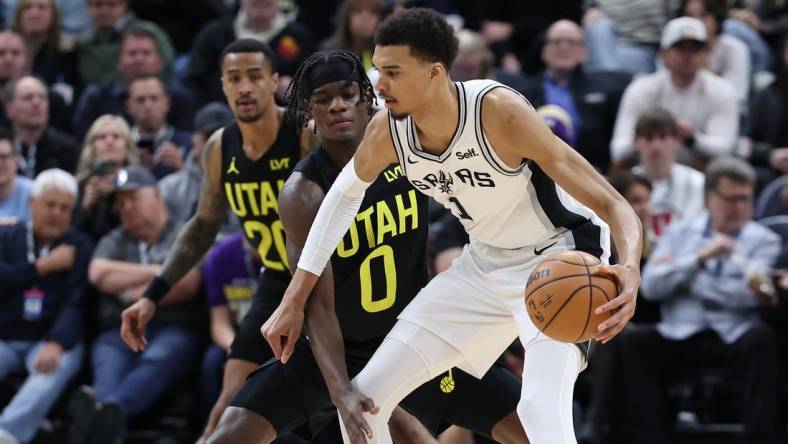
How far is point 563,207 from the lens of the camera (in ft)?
15.3

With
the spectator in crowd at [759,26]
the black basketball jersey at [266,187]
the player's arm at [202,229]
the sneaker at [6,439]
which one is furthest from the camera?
the spectator in crowd at [759,26]

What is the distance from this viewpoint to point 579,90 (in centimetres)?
941

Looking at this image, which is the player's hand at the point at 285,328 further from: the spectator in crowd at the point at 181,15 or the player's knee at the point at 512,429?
the spectator in crowd at the point at 181,15

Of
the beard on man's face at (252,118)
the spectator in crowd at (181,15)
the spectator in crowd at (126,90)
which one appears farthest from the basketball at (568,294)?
the spectator in crowd at (181,15)

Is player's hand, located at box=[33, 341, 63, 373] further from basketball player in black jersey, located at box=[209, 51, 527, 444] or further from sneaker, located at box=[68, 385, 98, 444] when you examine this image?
basketball player in black jersey, located at box=[209, 51, 527, 444]

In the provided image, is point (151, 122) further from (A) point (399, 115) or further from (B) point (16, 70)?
(A) point (399, 115)

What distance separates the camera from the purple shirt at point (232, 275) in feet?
24.8

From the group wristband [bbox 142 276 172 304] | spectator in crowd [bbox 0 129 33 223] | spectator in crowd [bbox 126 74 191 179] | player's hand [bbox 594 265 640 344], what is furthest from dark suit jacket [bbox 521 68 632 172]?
player's hand [bbox 594 265 640 344]

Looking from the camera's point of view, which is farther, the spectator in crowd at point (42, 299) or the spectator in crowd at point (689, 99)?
the spectator in crowd at point (689, 99)

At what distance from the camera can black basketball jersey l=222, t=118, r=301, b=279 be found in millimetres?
5688

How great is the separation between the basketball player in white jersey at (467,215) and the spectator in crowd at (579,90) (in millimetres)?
4513

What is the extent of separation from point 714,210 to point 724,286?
0.44m

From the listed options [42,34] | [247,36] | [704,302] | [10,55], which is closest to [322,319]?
[704,302]

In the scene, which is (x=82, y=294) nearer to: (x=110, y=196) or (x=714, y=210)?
(x=110, y=196)
